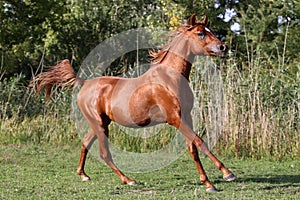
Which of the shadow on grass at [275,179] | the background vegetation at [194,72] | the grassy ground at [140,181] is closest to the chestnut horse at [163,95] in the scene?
the grassy ground at [140,181]

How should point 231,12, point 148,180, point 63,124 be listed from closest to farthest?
1. point 148,180
2. point 63,124
3. point 231,12

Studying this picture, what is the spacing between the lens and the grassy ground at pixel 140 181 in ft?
18.2

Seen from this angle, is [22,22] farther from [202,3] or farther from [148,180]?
[148,180]

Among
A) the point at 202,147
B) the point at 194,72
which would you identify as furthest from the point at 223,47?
the point at 194,72

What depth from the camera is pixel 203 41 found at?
5652mm

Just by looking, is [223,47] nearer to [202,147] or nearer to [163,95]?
[163,95]

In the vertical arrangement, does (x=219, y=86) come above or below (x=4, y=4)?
below

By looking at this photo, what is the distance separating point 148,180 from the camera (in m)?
6.65

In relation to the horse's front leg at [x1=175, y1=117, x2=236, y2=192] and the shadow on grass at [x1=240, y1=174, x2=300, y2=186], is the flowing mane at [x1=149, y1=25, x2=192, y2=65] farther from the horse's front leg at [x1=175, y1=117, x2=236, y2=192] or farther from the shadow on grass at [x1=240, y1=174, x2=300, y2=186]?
the shadow on grass at [x1=240, y1=174, x2=300, y2=186]

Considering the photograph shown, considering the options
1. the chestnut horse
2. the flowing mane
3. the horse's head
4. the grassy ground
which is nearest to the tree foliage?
the grassy ground

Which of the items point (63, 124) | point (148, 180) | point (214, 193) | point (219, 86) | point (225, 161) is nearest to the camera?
point (214, 193)

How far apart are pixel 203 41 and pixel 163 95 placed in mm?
730

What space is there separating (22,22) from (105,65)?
4.71 metres

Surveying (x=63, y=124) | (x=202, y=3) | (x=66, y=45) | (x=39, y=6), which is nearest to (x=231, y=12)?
(x=202, y=3)
